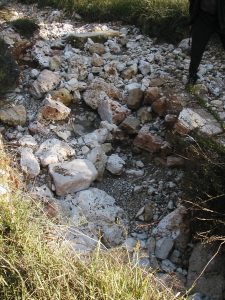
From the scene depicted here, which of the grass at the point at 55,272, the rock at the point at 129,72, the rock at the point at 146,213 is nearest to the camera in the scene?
the grass at the point at 55,272

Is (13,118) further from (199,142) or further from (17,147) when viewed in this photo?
(199,142)

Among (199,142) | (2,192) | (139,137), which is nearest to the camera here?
(2,192)

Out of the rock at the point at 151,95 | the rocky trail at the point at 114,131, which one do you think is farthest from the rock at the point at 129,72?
the rock at the point at 151,95

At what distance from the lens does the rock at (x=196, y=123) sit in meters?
3.65

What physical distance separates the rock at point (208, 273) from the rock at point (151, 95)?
1.54 metres

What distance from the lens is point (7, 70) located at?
4.23 metres

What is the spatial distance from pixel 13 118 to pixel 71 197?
98cm

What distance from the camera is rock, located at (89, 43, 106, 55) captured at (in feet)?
15.4

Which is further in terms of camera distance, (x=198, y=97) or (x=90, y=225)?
(x=198, y=97)

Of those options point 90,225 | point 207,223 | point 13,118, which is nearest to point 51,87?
point 13,118

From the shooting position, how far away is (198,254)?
304 centimetres

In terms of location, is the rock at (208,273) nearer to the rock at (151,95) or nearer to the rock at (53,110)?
the rock at (151,95)

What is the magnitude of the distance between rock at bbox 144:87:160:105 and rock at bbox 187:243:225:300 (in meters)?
1.54

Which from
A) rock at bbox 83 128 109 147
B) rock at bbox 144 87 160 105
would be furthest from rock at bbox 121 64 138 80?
rock at bbox 83 128 109 147
